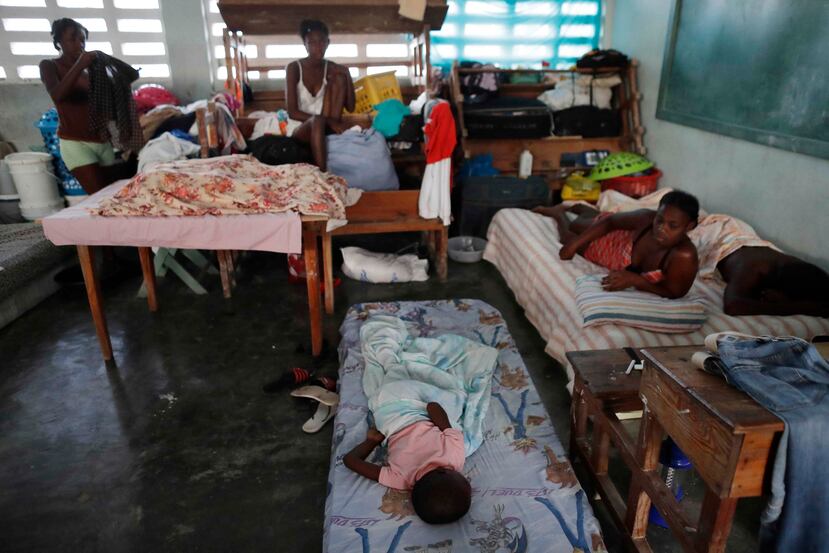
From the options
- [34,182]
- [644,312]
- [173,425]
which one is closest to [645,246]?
[644,312]

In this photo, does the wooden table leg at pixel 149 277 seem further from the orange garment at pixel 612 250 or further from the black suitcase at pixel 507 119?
the black suitcase at pixel 507 119

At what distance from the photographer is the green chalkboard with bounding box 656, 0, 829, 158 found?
3195mm

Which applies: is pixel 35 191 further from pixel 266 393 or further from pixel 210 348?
pixel 266 393

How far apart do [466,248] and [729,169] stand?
6.84 feet

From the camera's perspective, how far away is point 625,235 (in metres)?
3.32

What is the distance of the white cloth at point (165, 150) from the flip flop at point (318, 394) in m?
2.18

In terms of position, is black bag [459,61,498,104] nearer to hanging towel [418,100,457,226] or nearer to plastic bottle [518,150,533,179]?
plastic bottle [518,150,533,179]

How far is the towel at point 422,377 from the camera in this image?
7.20ft

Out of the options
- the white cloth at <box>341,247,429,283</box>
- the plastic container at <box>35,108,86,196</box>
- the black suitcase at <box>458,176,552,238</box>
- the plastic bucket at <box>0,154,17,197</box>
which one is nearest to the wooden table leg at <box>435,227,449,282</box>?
the white cloth at <box>341,247,429,283</box>

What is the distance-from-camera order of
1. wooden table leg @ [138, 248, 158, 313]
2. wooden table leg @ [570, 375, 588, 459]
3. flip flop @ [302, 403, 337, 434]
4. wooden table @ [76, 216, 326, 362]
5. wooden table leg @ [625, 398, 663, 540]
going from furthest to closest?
1. wooden table leg @ [138, 248, 158, 313]
2. wooden table @ [76, 216, 326, 362]
3. flip flop @ [302, 403, 337, 434]
4. wooden table leg @ [570, 375, 588, 459]
5. wooden table leg @ [625, 398, 663, 540]

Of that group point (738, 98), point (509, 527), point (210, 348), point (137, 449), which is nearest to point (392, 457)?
point (509, 527)

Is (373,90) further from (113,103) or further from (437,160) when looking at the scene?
(113,103)

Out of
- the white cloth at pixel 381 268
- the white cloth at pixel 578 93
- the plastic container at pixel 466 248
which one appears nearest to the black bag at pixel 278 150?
the white cloth at pixel 381 268

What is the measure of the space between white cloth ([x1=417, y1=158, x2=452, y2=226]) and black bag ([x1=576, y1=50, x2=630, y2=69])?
233 cm
